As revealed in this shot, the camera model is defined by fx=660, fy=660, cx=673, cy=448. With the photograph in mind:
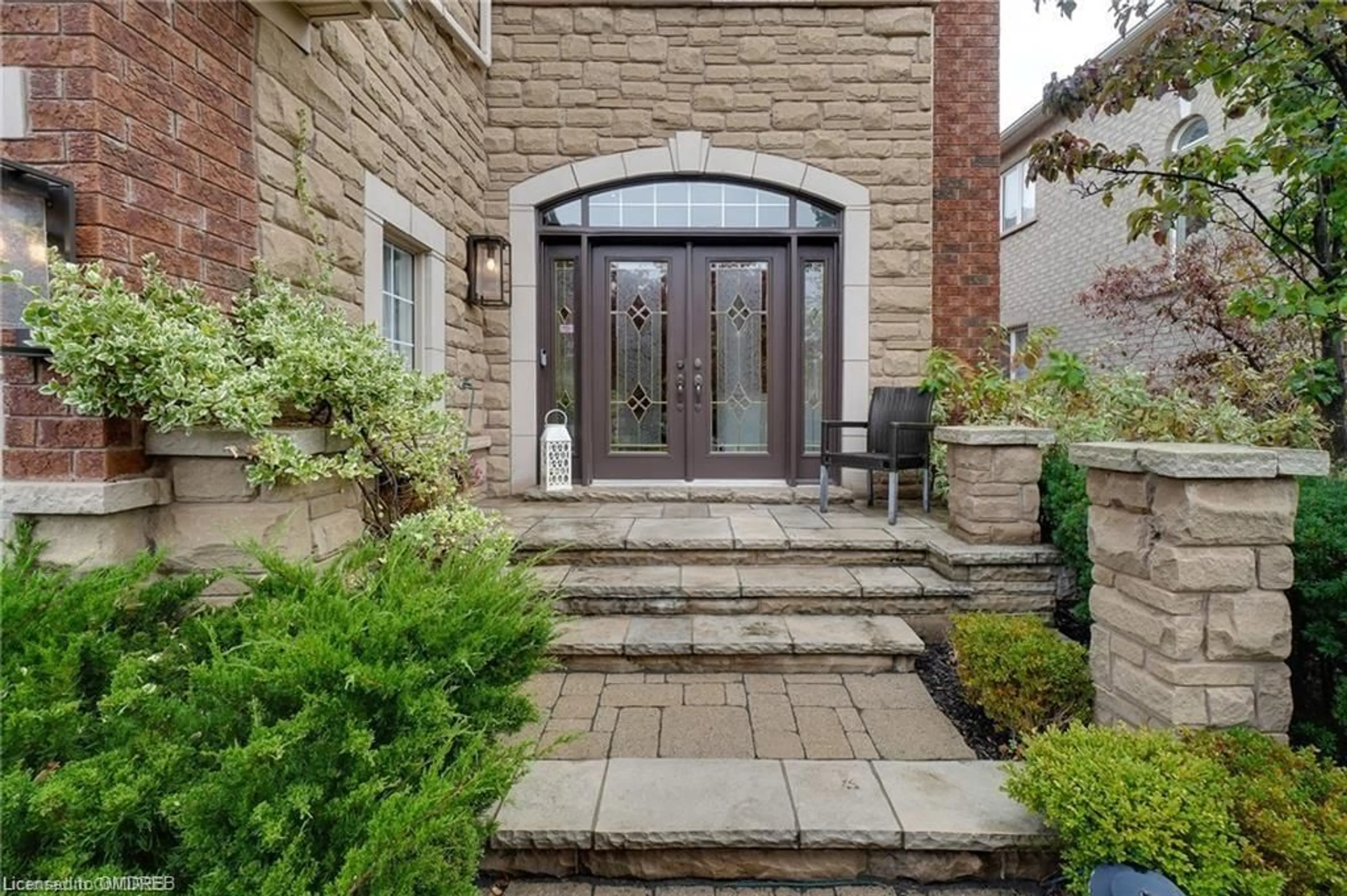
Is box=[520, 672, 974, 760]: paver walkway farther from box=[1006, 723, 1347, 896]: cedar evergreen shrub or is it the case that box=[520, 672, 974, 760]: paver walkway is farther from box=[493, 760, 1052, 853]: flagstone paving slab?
box=[1006, 723, 1347, 896]: cedar evergreen shrub

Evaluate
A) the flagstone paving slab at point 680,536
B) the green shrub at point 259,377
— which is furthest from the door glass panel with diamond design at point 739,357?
the green shrub at point 259,377

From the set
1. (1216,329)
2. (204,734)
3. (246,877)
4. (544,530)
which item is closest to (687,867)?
(246,877)

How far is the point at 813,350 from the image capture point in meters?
5.23

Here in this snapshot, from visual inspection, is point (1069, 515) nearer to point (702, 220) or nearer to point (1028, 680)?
point (1028, 680)

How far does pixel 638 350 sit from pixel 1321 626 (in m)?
4.13

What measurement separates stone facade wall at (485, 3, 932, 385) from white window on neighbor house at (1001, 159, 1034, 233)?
683 centimetres

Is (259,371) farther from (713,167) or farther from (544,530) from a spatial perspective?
(713,167)

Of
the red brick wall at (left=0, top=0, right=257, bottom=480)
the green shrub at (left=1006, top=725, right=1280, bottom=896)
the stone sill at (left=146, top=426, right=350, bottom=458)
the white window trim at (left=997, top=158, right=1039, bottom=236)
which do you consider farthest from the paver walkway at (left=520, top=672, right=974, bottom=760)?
the white window trim at (left=997, top=158, right=1039, bottom=236)

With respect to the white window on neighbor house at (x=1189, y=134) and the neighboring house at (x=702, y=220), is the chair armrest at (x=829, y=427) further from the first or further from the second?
the white window on neighbor house at (x=1189, y=134)

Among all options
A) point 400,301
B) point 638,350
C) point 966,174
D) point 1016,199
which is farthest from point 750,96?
point 1016,199

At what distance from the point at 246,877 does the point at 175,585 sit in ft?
2.95

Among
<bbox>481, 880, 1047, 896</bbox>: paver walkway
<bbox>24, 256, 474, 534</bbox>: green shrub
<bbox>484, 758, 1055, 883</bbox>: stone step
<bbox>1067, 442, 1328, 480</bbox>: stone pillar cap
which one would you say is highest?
<bbox>24, 256, 474, 534</bbox>: green shrub

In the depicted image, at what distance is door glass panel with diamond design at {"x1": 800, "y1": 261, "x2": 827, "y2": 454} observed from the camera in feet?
17.1

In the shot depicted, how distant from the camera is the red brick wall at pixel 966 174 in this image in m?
5.31
